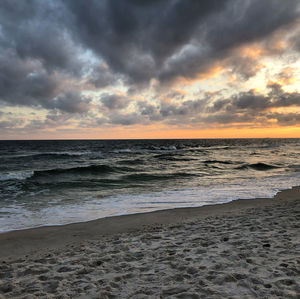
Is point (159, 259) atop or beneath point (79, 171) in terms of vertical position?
atop

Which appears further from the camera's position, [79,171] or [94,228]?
[79,171]

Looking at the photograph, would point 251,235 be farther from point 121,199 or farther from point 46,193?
point 46,193

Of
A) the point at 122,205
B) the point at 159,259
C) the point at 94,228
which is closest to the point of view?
the point at 159,259

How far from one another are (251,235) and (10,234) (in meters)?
6.55

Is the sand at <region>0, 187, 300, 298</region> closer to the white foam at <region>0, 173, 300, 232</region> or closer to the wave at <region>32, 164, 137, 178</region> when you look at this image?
the white foam at <region>0, 173, 300, 232</region>

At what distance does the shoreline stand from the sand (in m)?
0.03

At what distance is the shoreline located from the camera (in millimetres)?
5625

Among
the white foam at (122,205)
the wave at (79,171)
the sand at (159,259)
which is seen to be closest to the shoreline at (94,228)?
the sand at (159,259)

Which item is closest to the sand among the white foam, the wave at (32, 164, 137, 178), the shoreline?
the shoreline

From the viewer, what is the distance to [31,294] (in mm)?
3264

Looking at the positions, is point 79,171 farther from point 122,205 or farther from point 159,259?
point 159,259

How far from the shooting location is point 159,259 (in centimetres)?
420

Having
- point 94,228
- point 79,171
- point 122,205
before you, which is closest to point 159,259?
point 94,228

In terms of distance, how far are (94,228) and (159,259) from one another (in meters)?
3.36
